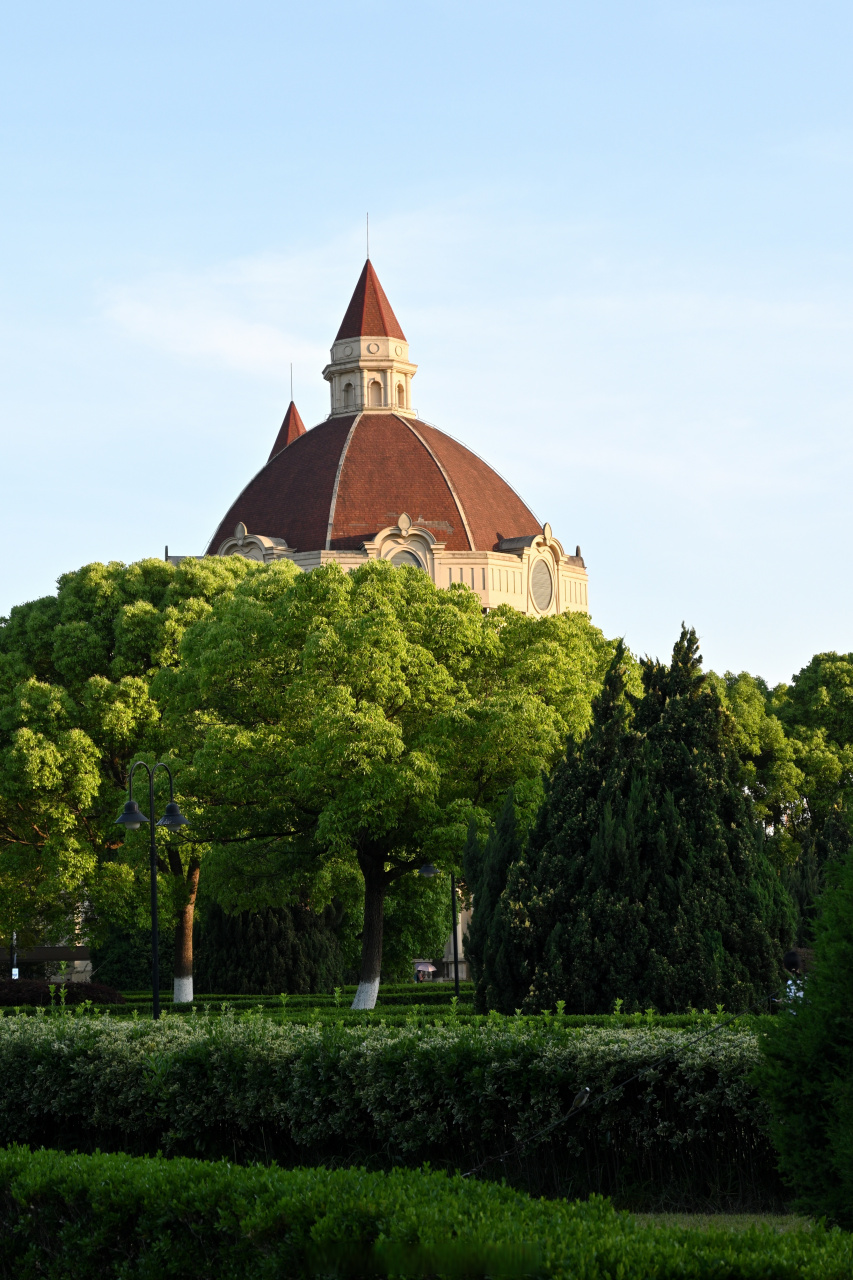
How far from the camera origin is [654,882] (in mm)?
14656

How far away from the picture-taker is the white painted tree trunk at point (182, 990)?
106 feet

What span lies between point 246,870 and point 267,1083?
17.9 m

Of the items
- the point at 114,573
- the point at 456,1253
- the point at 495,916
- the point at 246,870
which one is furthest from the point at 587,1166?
the point at 114,573

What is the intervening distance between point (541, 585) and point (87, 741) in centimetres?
4355

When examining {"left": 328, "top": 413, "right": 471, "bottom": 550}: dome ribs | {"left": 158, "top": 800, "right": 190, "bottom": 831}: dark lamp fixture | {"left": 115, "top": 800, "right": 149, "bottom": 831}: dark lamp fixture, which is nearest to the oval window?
{"left": 328, "top": 413, "right": 471, "bottom": 550}: dome ribs

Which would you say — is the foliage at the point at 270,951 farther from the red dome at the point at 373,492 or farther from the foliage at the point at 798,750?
the red dome at the point at 373,492

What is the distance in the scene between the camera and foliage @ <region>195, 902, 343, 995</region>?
3256cm

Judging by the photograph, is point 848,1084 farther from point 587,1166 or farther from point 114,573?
point 114,573

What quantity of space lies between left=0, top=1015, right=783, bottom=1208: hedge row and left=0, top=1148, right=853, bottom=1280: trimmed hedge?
92.9 inches

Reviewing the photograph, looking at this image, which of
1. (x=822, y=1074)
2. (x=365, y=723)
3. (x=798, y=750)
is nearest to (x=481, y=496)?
(x=798, y=750)

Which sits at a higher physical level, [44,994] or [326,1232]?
[326,1232]

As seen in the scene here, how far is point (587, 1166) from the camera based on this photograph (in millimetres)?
9016

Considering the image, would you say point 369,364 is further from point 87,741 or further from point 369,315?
point 87,741

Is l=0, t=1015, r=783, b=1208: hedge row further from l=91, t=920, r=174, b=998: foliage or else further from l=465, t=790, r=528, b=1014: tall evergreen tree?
l=91, t=920, r=174, b=998: foliage
